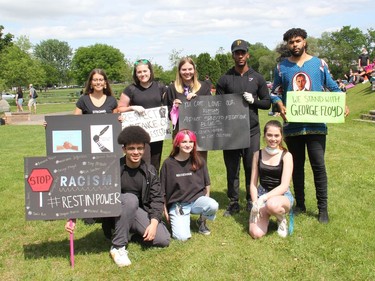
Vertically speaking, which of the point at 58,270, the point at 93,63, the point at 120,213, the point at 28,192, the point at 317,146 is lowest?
the point at 58,270

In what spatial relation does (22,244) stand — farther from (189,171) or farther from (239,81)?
(239,81)

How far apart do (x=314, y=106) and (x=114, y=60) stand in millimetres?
102444

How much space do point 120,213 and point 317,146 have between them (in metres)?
2.69

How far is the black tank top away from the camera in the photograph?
16.3ft

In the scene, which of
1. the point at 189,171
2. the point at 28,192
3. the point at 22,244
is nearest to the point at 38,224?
the point at 22,244

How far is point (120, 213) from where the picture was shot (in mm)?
4258

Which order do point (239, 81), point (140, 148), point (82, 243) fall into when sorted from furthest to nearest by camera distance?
1. point (239, 81)
2. point (82, 243)
3. point (140, 148)

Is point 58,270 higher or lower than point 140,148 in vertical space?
lower

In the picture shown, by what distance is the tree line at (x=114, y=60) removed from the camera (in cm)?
4688

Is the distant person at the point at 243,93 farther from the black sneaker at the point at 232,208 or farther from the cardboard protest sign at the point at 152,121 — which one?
the cardboard protest sign at the point at 152,121

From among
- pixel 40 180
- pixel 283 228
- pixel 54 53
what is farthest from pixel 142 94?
pixel 54 53

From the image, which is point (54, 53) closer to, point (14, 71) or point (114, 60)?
point (114, 60)

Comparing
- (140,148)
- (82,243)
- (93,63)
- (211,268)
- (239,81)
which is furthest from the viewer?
(93,63)

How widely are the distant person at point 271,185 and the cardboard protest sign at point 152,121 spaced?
4.68 feet
